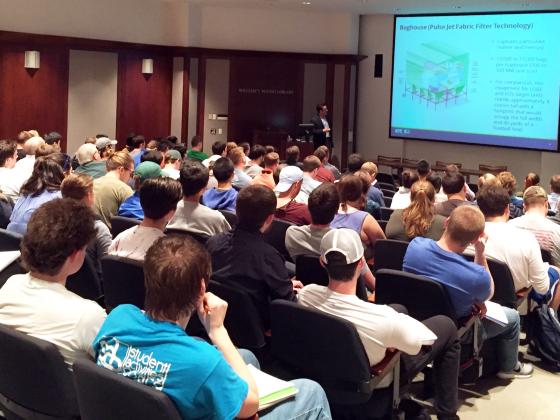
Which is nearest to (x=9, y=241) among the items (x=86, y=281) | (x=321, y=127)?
(x=86, y=281)

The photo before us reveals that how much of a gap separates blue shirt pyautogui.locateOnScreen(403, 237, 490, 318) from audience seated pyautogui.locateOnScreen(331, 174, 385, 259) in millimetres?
1055

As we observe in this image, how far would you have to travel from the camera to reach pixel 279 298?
11.3ft

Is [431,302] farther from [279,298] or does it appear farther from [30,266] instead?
[30,266]

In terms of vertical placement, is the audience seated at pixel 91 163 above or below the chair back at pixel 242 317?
above

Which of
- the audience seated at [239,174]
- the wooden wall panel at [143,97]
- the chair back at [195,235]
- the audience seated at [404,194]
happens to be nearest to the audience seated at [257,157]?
the audience seated at [239,174]

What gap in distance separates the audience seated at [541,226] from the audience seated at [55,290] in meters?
3.61

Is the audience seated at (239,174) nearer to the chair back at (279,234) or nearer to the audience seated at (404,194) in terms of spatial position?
the audience seated at (404,194)

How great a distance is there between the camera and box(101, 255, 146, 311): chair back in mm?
3580

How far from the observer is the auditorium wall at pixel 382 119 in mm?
13672

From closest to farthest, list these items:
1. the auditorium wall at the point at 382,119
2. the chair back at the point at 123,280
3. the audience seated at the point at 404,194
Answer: the chair back at the point at 123,280, the audience seated at the point at 404,194, the auditorium wall at the point at 382,119

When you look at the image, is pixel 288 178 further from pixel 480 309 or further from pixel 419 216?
pixel 480 309

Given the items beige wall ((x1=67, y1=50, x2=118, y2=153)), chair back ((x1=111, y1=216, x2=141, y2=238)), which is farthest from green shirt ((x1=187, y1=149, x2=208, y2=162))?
chair back ((x1=111, y1=216, x2=141, y2=238))

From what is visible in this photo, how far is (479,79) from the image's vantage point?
42.1 feet

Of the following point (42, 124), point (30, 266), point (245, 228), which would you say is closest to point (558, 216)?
point (245, 228)
